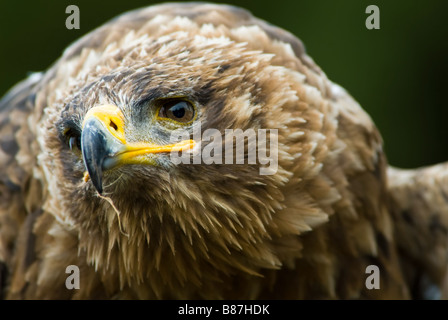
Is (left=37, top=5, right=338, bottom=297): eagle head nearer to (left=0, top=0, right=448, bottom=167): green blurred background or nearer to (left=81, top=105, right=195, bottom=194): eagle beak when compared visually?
(left=81, top=105, right=195, bottom=194): eagle beak

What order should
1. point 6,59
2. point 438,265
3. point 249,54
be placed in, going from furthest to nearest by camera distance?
point 6,59 < point 438,265 < point 249,54

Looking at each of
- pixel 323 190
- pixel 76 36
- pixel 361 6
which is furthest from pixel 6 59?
pixel 323 190

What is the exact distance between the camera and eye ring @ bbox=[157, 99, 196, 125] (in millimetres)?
2359

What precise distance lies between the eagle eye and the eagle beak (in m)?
0.10

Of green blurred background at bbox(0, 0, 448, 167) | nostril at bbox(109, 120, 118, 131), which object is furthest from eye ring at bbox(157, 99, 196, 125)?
green blurred background at bbox(0, 0, 448, 167)

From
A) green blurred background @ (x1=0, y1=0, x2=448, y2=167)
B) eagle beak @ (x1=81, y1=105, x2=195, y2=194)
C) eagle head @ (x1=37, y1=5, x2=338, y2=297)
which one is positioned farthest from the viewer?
green blurred background @ (x1=0, y1=0, x2=448, y2=167)

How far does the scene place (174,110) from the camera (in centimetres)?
236

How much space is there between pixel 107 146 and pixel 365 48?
3.44 metres

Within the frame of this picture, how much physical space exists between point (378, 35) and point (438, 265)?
2414 millimetres

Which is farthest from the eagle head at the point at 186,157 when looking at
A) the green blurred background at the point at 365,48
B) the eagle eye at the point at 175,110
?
the green blurred background at the point at 365,48

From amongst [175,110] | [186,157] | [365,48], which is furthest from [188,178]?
[365,48]

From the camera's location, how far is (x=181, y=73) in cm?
238

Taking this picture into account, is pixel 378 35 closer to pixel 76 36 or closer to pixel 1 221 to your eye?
pixel 76 36

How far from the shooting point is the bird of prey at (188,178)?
2.35 m
